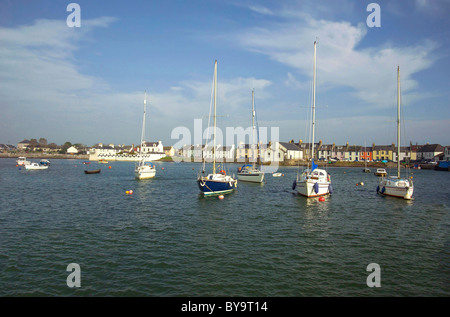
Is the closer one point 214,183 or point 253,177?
point 214,183

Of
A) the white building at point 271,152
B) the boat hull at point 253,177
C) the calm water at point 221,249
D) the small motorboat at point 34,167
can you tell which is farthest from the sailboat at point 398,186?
the white building at point 271,152

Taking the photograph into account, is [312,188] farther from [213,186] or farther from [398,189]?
[213,186]

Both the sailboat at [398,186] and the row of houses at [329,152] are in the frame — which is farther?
the row of houses at [329,152]

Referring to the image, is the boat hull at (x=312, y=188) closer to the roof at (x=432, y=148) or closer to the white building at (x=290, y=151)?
the white building at (x=290, y=151)

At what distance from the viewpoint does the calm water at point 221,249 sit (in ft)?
39.7

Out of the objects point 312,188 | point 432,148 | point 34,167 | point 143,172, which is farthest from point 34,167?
point 432,148

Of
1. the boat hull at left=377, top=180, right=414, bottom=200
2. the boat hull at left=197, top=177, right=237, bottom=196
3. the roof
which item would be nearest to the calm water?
the boat hull at left=377, top=180, right=414, bottom=200

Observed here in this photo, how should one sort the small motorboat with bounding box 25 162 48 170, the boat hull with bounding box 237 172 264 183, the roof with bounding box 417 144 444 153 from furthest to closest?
1. the roof with bounding box 417 144 444 153
2. the small motorboat with bounding box 25 162 48 170
3. the boat hull with bounding box 237 172 264 183

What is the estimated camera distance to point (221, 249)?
1648cm

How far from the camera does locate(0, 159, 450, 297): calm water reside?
1209 centimetres

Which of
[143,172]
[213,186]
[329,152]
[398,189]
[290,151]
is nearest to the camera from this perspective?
[213,186]

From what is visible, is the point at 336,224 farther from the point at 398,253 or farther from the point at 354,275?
the point at 354,275

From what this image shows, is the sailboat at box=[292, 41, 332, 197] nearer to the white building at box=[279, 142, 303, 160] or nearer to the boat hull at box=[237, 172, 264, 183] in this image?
the boat hull at box=[237, 172, 264, 183]

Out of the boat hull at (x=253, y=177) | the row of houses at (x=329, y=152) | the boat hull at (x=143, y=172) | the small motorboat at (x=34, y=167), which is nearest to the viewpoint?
the boat hull at (x=253, y=177)
